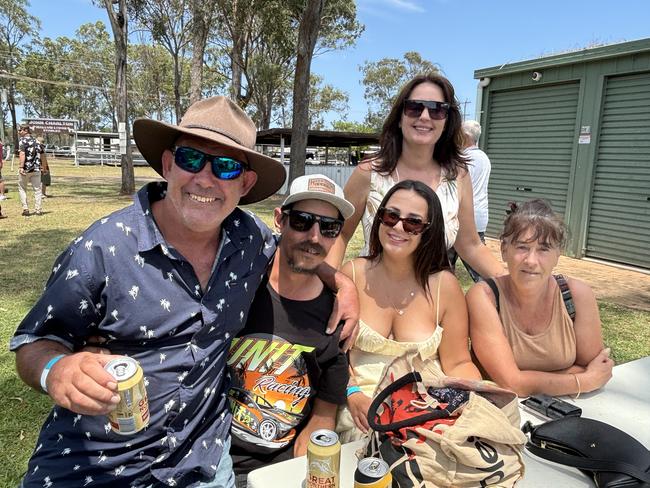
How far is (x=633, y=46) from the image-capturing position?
27.5ft

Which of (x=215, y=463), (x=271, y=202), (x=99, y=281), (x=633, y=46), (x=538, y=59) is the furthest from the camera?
(x=271, y=202)

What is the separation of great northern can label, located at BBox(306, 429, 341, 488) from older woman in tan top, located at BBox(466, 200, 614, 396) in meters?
1.17

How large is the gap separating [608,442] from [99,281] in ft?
6.21

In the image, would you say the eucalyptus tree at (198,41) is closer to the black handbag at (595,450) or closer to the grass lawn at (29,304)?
the grass lawn at (29,304)

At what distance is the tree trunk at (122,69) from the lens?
51.0 ft

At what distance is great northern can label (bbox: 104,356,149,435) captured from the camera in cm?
130

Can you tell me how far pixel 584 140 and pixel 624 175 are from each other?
103 cm

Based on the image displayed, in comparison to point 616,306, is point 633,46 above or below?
above

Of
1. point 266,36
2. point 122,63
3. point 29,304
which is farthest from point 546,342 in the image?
point 266,36

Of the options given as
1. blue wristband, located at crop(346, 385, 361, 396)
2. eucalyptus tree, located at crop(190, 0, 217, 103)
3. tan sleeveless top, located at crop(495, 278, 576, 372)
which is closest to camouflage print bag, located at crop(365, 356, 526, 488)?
blue wristband, located at crop(346, 385, 361, 396)

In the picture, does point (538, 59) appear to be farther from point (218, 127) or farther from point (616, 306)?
point (218, 127)

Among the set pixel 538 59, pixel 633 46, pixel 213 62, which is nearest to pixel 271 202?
pixel 538 59

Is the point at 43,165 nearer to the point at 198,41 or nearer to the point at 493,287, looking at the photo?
the point at 198,41

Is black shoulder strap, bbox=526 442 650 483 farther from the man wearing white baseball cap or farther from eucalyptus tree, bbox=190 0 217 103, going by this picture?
eucalyptus tree, bbox=190 0 217 103
